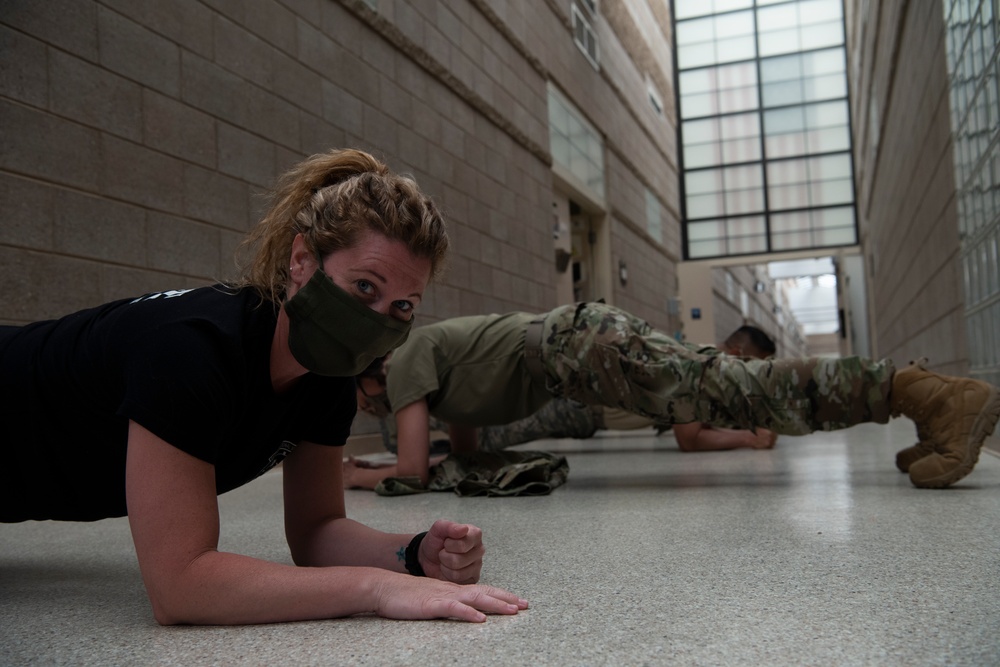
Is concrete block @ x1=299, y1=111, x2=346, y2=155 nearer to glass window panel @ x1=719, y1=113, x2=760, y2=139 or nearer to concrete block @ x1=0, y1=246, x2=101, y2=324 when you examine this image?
concrete block @ x1=0, y1=246, x2=101, y2=324

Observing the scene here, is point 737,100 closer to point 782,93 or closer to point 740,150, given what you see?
point 782,93

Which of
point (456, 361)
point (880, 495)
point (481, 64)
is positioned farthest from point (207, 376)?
point (481, 64)

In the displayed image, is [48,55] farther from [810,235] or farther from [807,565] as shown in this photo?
[810,235]

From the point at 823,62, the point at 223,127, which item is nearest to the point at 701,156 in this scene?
the point at 823,62

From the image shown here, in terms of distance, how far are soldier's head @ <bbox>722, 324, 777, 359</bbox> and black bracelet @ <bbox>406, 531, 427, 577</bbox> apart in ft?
7.96

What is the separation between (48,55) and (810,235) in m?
11.6

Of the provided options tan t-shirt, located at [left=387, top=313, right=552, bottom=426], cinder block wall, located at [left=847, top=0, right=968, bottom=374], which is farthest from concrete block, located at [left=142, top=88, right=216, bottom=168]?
cinder block wall, located at [left=847, top=0, right=968, bottom=374]

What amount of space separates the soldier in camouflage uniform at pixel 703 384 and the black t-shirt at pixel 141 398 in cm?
112

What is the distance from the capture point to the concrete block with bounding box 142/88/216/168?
2.76 m

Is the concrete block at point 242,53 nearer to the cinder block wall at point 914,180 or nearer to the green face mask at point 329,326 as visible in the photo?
the green face mask at point 329,326

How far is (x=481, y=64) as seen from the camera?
5.61 m

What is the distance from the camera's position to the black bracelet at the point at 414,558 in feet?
3.75

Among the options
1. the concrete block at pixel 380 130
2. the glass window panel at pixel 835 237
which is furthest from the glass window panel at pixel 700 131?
the concrete block at pixel 380 130

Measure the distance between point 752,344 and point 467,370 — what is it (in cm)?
150
